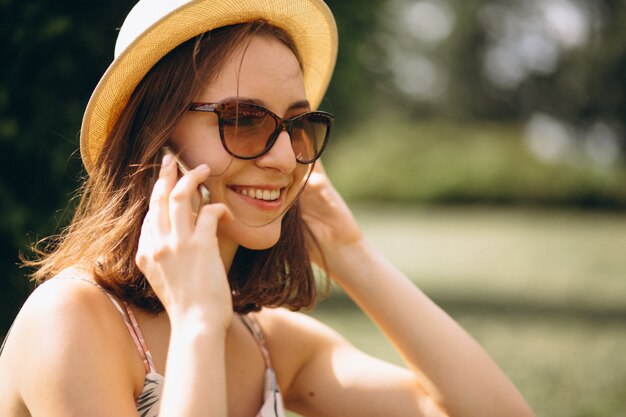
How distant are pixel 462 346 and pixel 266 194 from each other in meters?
0.92

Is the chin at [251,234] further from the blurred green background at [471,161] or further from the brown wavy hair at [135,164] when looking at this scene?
the blurred green background at [471,161]

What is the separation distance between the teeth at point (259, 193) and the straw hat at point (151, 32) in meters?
0.44

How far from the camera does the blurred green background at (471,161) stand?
4188 millimetres

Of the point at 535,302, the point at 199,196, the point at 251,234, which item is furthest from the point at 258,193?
the point at 535,302

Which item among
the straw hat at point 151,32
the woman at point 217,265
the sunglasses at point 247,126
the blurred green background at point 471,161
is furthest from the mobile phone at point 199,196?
the blurred green background at point 471,161

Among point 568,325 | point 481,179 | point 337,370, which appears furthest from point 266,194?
point 481,179

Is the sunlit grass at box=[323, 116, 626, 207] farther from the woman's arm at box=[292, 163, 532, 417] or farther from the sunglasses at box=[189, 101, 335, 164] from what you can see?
→ the sunglasses at box=[189, 101, 335, 164]

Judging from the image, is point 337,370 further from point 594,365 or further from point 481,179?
point 481,179

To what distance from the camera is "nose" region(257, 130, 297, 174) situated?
7.34 ft

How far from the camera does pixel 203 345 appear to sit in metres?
1.85

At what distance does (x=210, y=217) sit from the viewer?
2.01 m

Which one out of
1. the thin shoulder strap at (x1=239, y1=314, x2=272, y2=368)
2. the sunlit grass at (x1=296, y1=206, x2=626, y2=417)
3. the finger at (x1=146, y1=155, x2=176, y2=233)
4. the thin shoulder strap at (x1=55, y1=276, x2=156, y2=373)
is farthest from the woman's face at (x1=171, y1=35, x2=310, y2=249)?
the sunlit grass at (x1=296, y1=206, x2=626, y2=417)

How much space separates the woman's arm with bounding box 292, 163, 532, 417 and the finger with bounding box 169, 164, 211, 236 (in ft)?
3.00

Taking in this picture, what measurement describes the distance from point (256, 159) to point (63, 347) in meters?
0.73
